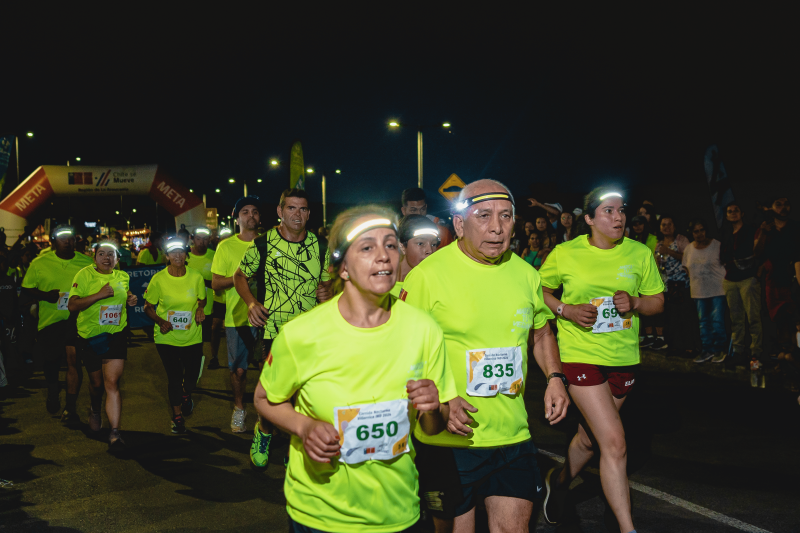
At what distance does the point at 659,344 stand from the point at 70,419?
8786 mm

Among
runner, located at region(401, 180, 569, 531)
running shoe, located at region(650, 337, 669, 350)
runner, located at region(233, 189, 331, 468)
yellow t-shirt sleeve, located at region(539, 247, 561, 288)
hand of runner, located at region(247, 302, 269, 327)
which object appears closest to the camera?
runner, located at region(401, 180, 569, 531)

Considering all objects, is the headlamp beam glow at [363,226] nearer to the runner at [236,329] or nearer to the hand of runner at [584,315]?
the hand of runner at [584,315]

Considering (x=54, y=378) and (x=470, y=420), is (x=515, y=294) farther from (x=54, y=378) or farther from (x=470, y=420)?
(x=54, y=378)

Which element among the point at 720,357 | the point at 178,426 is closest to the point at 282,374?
the point at 178,426

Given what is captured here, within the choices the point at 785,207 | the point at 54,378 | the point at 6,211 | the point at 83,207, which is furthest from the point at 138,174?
the point at 83,207

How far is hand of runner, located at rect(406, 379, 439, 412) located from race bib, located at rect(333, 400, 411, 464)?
12 cm

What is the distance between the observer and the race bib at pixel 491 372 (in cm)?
347

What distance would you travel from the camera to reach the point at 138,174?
23.1m

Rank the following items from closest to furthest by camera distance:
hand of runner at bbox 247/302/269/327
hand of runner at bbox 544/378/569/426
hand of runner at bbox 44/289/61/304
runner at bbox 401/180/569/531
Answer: runner at bbox 401/180/569/531, hand of runner at bbox 544/378/569/426, hand of runner at bbox 247/302/269/327, hand of runner at bbox 44/289/61/304

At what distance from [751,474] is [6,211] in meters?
23.1

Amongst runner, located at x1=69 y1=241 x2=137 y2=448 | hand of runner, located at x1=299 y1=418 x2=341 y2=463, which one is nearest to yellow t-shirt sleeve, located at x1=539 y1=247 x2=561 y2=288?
hand of runner, located at x1=299 y1=418 x2=341 y2=463

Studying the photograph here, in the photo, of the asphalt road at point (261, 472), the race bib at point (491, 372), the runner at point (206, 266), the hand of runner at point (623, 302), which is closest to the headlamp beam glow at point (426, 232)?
the hand of runner at point (623, 302)

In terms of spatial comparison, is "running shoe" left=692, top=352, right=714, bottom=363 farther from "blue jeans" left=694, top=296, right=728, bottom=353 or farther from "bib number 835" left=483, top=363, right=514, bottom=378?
"bib number 835" left=483, top=363, right=514, bottom=378

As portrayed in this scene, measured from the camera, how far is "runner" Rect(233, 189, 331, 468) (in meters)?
6.01
